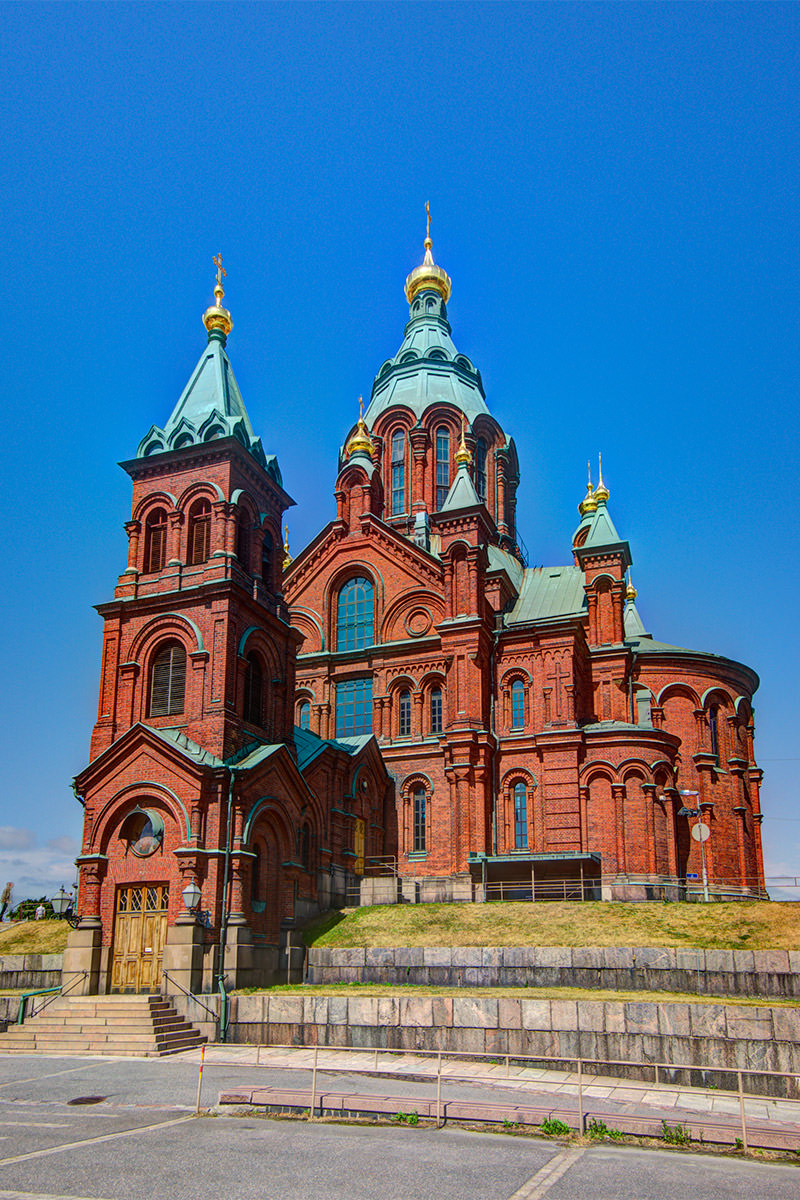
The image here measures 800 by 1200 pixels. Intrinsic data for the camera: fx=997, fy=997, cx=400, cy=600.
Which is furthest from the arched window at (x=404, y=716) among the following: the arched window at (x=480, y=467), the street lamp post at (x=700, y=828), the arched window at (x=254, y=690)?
the arched window at (x=480, y=467)

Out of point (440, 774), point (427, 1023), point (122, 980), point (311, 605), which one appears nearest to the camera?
point (427, 1023)

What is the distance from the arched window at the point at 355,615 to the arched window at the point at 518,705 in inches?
250

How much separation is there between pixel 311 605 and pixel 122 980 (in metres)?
19.7

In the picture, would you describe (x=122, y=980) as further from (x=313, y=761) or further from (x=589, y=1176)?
(x=589, y=1176)

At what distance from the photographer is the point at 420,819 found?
37.3 meters

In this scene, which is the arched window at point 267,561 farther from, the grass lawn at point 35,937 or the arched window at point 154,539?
the grass lawn at point 35,937

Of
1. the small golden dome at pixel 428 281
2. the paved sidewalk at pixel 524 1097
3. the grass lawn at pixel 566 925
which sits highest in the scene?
the small golden dome at pixel 428 281

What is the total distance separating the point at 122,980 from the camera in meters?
25.4

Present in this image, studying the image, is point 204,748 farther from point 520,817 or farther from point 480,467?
point 480,467

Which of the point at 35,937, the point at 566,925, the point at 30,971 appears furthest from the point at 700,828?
the point at 35,937

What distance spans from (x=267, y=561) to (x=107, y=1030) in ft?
50.1

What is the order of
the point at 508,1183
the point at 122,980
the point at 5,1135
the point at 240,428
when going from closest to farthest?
the point at 508,1183 < the point at 5,1135 < the point at 122,980 < the point at 240,428

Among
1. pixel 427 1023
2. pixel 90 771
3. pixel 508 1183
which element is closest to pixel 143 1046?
pixel 427 1023

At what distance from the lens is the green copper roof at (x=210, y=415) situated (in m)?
31.1
